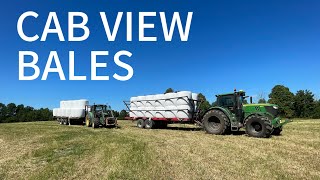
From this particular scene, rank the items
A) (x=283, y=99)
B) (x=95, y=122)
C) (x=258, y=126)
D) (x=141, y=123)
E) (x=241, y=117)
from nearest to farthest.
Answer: (x=258, y=126), (x=241, y=117), (x=141, y=123), (x=95, y=122), (x=283, y=99)

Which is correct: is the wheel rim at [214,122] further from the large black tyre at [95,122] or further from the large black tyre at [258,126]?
the large black tyre at [95,122]

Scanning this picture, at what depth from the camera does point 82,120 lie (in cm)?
3400

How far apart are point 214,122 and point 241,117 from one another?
69.6 inches

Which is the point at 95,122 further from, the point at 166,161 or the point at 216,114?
the point at 166,161

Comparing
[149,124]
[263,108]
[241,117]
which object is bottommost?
[149,124]

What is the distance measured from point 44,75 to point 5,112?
3797 inches

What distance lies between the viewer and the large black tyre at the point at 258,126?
54.1 ft

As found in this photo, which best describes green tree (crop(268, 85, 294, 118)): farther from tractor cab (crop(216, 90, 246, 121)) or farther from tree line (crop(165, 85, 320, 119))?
tractor cab (crop(216, 90, 246, 121))

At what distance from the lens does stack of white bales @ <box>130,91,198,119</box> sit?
22.1 m

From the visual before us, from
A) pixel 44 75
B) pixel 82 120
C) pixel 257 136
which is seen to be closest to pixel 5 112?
pixel 82 120

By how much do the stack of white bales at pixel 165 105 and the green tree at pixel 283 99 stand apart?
56.8 metres

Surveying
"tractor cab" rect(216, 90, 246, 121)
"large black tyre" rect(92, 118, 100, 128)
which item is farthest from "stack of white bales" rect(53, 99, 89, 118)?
"tractor cab" rect(216, 90, 246, 121)

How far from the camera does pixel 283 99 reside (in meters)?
77.0

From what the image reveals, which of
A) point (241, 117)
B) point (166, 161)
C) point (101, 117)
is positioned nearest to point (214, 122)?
point (241, 117)
